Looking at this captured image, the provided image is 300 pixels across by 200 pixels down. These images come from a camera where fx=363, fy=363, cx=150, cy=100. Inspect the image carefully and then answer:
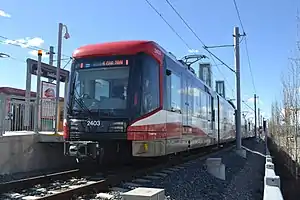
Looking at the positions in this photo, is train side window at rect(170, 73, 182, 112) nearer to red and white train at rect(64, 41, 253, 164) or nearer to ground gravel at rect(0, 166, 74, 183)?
red and white train at rect(64, 41, 253, 164)

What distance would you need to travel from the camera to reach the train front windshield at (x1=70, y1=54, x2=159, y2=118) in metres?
9.22

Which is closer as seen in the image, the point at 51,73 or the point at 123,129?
the point at 123,129

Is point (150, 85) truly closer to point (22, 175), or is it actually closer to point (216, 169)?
point (216, 169)

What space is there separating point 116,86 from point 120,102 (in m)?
0.45

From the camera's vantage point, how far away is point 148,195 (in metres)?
4.02

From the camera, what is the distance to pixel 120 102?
932 cm

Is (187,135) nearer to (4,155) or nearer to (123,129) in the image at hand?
(123,129)

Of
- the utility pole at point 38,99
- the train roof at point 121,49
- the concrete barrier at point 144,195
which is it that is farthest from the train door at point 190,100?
the concrete barrier at point 144,195

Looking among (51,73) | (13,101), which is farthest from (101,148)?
(51,73)

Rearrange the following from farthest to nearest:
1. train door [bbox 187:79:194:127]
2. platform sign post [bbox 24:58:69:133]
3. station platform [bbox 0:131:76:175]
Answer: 1. train door [bbox 187:79:194:127]
2. platform sign post [bbox 24:58:69:133]
3. station platform [bbox 0:131:76:175]

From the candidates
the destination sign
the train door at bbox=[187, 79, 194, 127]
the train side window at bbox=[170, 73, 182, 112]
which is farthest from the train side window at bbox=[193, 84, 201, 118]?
the destination sign

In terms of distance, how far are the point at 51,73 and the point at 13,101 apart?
8.54ft

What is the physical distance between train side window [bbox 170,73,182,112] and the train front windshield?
4.17 ft

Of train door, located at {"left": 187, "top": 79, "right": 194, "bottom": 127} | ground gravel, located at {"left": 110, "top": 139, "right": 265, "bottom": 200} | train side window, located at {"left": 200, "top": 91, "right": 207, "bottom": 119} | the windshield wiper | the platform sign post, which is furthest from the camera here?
train side window, located at {"left": 200, "top": 91, "right": 207, "bottom": 119}
